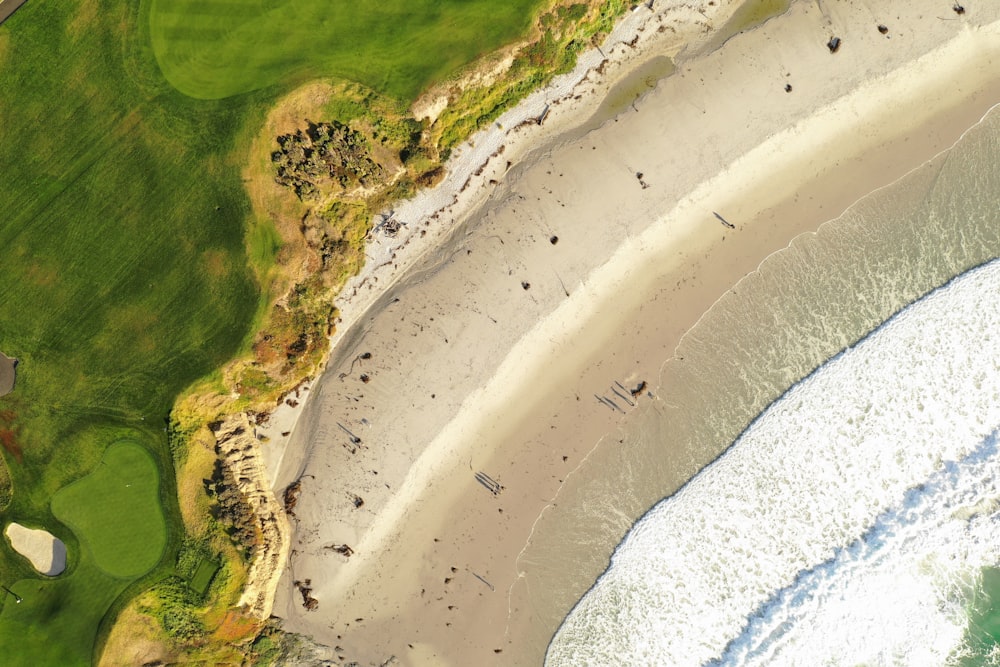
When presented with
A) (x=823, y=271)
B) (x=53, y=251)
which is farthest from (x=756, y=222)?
(x=53, y=251)

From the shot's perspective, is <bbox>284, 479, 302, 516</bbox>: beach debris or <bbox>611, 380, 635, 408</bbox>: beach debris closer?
<bbox>611, 380, 635, 408</bbox>: beach debris

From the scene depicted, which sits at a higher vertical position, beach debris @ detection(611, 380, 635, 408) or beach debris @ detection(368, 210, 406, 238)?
beach debris @ detection(368, 210, 406, 238)

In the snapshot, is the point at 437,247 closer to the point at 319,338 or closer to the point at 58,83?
the point at 319,338

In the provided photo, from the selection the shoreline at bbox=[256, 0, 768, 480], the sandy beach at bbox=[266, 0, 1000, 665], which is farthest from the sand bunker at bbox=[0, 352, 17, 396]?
the shoreline at bbox=[256, 0, 768, 480]

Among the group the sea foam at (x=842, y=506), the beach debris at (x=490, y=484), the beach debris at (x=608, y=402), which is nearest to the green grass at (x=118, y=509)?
the beach debris at (x=490, y=484)

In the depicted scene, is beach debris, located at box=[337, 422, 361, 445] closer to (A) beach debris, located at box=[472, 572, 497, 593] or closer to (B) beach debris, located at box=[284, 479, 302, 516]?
(B) beach debris, located at box=[284, 479, 302, 516]

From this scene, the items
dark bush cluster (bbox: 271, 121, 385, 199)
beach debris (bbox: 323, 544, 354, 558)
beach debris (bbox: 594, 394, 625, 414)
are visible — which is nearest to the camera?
dark bush cluster (bbox: 271, 121, 385, 199)

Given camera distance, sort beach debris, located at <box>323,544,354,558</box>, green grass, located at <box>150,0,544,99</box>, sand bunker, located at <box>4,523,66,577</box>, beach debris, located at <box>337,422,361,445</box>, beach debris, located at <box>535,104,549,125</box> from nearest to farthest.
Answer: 1. green grass, located at <box>150,0,544,99</box>
2. sand bunker, located at <box>4,523,66,577</box>
3. beach debris, located at <box>535,104,549,125</box>
4. beach debris, located at <box>337,422,361,445</box>
5. beach debris, located at <box>323,544,354,558</box>
